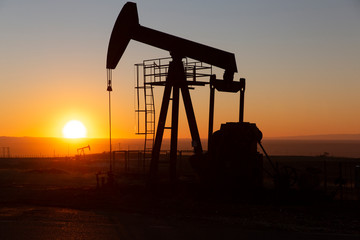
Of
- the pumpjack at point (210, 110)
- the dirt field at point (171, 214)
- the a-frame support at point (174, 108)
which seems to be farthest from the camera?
the a-frame support at point (174, 108)

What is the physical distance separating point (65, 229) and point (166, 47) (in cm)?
973

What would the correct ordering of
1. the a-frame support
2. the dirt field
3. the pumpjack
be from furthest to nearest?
the a-frame support < the pumpjack < the dirt field

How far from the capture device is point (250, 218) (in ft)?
36.2

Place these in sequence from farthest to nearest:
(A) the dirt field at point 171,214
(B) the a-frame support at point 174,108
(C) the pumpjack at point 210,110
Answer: (B) the a-frame support at point 174,108
(C) the pumpjack at point 210,110
(A) the dirt field at point 171,214

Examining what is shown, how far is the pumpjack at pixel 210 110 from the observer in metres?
15.6

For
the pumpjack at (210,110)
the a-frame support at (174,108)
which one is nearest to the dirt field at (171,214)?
the pumpjack at (210,110)

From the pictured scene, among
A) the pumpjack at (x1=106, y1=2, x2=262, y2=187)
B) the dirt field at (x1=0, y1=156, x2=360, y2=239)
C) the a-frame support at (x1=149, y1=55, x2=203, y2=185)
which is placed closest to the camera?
the dirt field at (x1=0, y1=156, x2=360, y2=239)

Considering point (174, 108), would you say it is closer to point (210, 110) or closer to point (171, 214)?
point (210, 110)

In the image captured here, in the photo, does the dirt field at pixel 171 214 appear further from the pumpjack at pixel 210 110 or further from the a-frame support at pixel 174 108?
the a-frame support at pixel 174 108

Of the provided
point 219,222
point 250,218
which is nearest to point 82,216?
point 219,222

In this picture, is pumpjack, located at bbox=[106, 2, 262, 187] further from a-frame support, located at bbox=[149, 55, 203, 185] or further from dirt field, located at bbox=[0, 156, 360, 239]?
dirt field, located at bbox=[0, 156, 360, 239]

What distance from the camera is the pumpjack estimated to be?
15.6 m

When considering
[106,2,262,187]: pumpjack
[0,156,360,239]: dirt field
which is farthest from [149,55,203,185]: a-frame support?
[0,156,360,239]: dirt field

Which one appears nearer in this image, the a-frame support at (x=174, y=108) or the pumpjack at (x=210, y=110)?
the pumpjack at (x=210, y=110)
